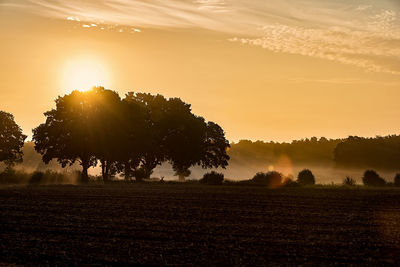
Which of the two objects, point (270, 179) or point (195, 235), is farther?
point (270, 179)

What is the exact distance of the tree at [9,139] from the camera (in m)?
83.1

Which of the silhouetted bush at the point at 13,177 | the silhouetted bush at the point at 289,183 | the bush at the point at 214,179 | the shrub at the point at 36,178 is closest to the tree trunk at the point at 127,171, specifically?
the bush at the point at 214,179

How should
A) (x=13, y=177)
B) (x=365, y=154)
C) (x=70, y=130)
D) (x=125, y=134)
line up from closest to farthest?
(x=13, y=177) < (x=70, y=130) < (x=125, y=134) < (x=365, y=154)

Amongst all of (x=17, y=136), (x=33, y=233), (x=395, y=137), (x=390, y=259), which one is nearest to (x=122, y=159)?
(x=17, y=136)

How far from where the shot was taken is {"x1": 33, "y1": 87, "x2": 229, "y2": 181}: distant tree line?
263 ft

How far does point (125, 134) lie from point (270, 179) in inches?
1029

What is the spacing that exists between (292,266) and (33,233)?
12007mm

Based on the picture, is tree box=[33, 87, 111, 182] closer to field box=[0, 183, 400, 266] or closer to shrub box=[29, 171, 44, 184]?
shrub box=[29, 171, 44, 184]

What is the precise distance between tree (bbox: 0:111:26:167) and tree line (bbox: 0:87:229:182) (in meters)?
0.97

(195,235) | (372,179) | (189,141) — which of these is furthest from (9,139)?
(195,235)

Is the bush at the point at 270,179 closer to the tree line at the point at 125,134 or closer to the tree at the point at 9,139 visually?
the tree line at the point at 125,134

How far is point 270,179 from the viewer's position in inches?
Answer: 2813

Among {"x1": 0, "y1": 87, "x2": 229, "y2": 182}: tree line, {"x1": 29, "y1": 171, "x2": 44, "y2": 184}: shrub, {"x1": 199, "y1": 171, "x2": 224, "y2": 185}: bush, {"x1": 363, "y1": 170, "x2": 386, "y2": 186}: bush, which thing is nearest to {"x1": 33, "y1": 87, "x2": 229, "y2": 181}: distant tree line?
{"x1": 0, "y1": 87, "x2": 229, "y2": 182}: tree line

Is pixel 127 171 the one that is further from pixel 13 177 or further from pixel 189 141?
pixel 13 177
